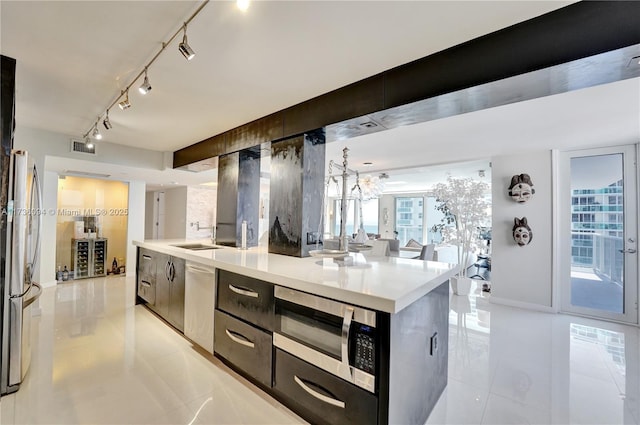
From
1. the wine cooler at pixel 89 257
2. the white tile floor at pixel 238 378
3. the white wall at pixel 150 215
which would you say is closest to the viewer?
the white tile floor at pixel 238 378

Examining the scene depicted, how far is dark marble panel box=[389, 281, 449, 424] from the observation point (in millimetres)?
1361

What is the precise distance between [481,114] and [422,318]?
2346 millimetres

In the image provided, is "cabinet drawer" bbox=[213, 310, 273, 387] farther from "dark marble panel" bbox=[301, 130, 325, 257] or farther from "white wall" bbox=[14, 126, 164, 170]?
"white wall" bbox=[14, 126, 164, 170]

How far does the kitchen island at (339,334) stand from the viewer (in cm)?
135

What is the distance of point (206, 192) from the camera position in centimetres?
808

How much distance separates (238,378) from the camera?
87.3 inches

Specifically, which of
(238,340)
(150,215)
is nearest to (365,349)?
(238,340)

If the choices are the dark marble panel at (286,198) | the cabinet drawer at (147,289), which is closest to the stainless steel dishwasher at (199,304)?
the dark marble panel at (286,198)

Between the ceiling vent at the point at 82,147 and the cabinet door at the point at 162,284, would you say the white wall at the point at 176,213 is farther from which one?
the cabinet door at the point at 162,284

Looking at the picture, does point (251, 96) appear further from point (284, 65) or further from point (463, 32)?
point (463, 32)

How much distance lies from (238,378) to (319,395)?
0.95 meters

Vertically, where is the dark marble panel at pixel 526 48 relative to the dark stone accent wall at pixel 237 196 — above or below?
above

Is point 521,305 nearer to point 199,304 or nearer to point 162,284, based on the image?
point 199,304

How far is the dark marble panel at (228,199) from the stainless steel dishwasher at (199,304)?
3.05ft
